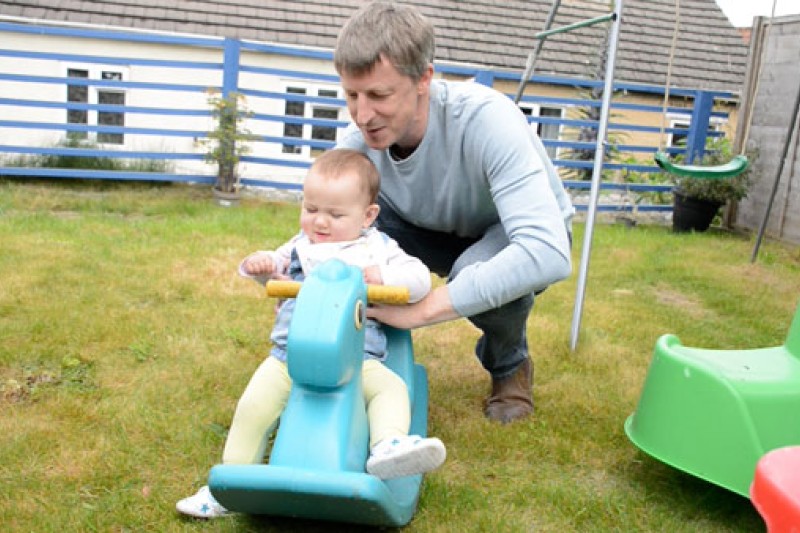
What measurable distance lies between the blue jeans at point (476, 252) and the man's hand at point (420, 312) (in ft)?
1.16

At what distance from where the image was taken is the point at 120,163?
23.3 ft

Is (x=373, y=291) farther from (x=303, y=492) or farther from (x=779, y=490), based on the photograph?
(x=779, y=490)

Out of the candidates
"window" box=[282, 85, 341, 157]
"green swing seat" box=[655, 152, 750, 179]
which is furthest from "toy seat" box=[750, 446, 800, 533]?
"window" box=[282, 85, 341, 157]

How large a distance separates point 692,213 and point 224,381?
16.7ft

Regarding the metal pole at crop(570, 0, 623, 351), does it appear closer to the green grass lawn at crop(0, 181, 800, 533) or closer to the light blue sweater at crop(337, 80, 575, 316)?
the green grass lawn at crop(0, 181, 800, 533)

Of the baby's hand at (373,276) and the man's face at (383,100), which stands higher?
the man's face at (383,100)

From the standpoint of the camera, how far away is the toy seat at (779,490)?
1075 mm

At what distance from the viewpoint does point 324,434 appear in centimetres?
170

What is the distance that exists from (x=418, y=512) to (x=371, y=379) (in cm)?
35

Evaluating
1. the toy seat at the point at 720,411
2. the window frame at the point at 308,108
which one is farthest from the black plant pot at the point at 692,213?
the toy seat at the point at 720,411

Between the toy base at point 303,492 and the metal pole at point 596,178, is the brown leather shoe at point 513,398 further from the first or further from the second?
the toy base at point 303,492

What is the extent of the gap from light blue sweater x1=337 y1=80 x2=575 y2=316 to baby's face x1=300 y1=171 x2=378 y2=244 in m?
0.25

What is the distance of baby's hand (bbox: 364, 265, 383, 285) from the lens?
198 centimetres

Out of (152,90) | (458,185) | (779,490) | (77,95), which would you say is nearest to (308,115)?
A: (152,90)
